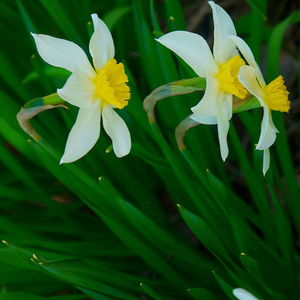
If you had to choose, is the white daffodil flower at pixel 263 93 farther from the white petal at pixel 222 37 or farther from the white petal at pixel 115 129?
the white petal at pixel 115 129

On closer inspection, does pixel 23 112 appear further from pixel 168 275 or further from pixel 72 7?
pixel 72 7

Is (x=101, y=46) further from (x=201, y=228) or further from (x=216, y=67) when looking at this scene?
(x=201, y=228)

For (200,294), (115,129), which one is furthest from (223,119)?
(200,294)

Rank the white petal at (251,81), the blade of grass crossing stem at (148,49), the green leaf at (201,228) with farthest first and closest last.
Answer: the blade of grass crossing stem at (148,49), the green leaf at (201,228), the white petal at (251,81)

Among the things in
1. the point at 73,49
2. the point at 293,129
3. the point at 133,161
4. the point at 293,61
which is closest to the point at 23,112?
the point at 73,49

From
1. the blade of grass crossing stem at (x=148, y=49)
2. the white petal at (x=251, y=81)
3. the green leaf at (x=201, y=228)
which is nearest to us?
the white petal at (x=251, y=81)

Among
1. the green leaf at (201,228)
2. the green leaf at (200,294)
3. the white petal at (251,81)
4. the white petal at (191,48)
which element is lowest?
the green leaf at (200,294)

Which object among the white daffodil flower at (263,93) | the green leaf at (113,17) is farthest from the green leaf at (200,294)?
the green leaf at (113,17)

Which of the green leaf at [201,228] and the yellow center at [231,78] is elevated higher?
the yellow center at [231,78]

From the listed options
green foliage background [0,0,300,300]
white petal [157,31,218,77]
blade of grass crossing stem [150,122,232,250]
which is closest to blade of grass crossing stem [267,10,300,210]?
green foliage background [0,0,300,300]
